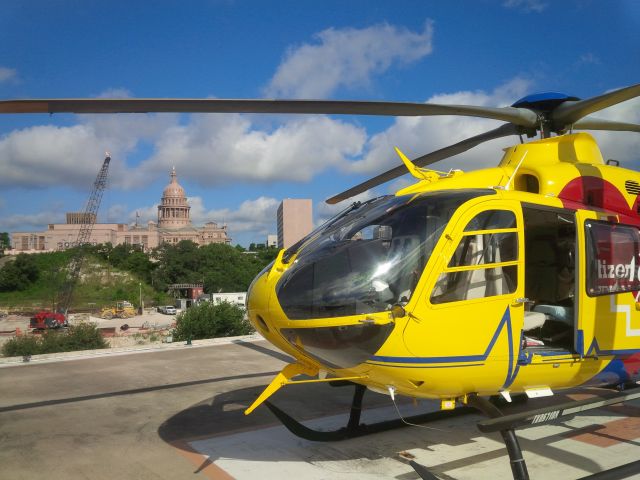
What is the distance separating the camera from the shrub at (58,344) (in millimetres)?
18977

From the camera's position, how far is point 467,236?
4.52 m

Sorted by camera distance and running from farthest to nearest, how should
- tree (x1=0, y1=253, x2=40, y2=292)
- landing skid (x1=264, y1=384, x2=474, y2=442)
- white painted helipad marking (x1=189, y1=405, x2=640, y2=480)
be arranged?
tree (x1=0, y1=253, x2=40, y2=292)
landing skid (x1=264, y1=384, x2=474, y2=442)
white painted helipad marking (x1=189, y1=405, x2=640, y2=480)

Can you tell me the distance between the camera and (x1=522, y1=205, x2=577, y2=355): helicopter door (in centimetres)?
507

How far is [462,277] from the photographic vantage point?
14.6ft

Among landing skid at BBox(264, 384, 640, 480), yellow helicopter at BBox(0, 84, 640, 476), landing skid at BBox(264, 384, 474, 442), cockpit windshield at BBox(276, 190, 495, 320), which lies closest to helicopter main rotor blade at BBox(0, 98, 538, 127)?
yellow helicopter at BBox(0, 84, 640, 476)

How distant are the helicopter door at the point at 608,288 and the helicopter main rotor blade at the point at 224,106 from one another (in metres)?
1.81

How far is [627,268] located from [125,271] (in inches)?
3701

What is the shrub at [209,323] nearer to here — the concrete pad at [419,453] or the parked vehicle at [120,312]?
the concrete pad at [419,453]

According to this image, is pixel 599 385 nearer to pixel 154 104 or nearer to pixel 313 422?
pixel 313 422

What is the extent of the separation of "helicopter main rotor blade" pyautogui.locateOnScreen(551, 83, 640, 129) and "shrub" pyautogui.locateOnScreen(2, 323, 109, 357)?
17945 mm

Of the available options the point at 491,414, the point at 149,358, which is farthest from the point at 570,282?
the point at 149,358

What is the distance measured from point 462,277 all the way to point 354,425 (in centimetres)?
282

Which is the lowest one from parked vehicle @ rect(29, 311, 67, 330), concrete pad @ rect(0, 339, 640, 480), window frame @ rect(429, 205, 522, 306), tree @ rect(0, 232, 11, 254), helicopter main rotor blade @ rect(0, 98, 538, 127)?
parked vehicle @ rect(29, 311, 67, 330)

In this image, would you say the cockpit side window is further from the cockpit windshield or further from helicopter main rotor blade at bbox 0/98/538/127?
helicopter main rotor blade at bbox 0/98/538/127
